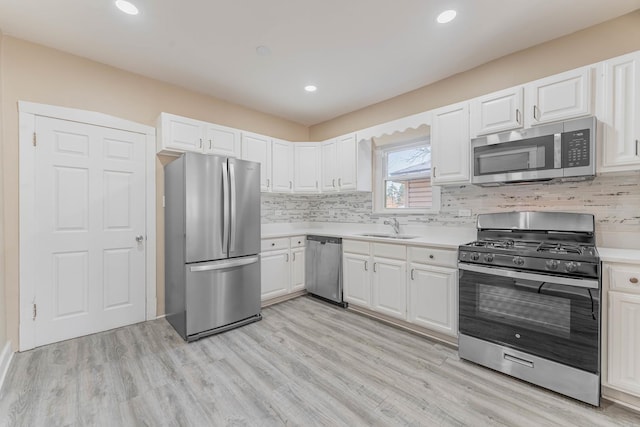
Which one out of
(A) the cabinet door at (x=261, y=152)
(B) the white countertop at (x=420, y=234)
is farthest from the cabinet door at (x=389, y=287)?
(A) the cabinet door at (x=261, y=152)

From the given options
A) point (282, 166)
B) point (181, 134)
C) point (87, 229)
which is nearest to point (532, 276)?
point (282, 166)

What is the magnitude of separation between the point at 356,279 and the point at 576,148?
234 cm

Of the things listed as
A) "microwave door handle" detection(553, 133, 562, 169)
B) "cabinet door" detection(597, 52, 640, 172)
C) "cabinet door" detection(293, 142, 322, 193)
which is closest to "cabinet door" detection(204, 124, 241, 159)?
"cabinet door" detection(293, 142, 322, 193)

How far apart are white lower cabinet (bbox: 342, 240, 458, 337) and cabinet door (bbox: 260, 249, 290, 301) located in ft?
2.80

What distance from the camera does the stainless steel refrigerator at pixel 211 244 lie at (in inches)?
105

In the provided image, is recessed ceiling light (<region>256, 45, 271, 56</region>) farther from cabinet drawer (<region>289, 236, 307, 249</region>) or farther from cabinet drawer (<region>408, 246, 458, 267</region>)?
cabinet drawer (<region>408, 246, 458, 267</region>)

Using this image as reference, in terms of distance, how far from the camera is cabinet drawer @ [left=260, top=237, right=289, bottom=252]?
3549 millimetres

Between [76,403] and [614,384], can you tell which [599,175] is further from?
[76,403]

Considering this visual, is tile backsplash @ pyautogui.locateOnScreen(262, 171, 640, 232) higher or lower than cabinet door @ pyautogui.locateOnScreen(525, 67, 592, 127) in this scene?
lower

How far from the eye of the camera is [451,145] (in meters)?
2.78

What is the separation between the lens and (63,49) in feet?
8.48

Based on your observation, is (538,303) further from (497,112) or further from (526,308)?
(497,112)

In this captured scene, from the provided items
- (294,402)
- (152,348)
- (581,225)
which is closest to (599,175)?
(581,225)

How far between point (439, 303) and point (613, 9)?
8.80 feet
